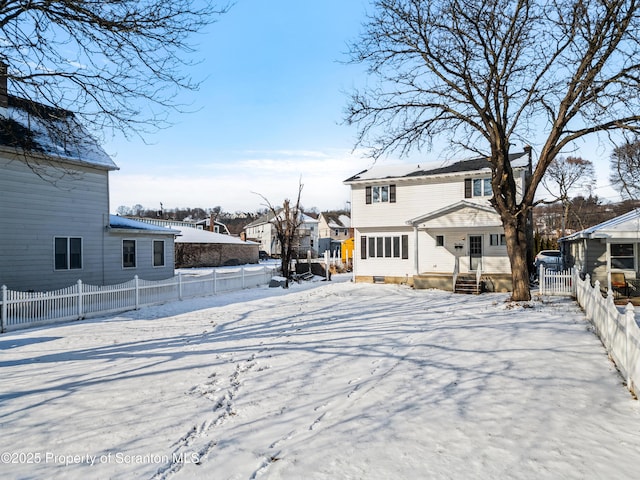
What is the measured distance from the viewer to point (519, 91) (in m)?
16.0

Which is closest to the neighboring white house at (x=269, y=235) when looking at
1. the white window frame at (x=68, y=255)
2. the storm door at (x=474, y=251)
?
the storm door at (x=474, y=251)

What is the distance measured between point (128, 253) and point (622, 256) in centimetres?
2233

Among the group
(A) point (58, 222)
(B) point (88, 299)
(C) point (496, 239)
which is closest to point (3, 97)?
(A) point (58, 222)

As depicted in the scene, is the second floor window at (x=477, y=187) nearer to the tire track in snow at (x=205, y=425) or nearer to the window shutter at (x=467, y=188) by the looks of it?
the window shutter at (x=467, y=188)

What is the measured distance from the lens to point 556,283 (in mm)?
17438

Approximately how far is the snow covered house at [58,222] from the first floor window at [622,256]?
2130cm

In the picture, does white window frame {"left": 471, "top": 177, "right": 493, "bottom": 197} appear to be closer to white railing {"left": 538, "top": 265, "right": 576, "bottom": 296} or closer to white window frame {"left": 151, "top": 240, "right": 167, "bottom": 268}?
white railing {"left": 538, "top": 265, "right": 576, "bottom": 296}

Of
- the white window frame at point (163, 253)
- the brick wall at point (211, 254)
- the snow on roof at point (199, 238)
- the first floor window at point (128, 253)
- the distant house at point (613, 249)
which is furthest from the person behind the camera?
the brick wall at point (211, 254)

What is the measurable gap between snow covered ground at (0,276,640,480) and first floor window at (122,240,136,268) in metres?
7.46

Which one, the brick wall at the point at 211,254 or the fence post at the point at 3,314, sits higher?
the brick wall at the point at 211,254

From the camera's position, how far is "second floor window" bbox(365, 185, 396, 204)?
942 inches

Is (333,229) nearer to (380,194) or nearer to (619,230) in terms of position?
(380,194)

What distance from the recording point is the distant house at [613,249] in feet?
55.3

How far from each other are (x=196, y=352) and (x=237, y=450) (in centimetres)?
449
